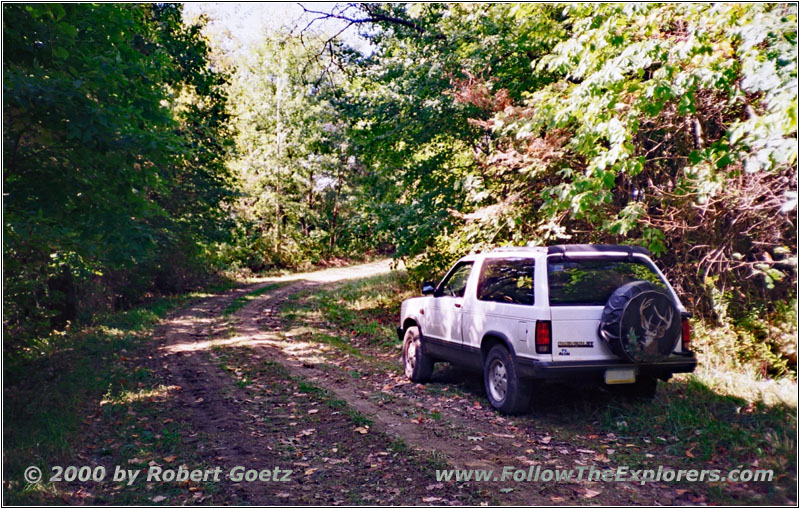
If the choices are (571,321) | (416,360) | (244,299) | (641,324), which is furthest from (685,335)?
(244,299)

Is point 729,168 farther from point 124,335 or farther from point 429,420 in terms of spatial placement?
point 124,335

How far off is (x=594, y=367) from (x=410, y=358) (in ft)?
12.5

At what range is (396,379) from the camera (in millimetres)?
9680

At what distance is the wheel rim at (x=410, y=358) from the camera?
9488 mm

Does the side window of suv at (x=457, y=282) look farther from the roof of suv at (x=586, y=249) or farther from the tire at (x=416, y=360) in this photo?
the roof of suv at (x=586, y=249)

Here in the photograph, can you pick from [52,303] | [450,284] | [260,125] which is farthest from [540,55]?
[260,125]

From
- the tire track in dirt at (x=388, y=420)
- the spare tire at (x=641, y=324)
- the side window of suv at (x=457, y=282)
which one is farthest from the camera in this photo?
the side window of suv at (x=457, y=282)

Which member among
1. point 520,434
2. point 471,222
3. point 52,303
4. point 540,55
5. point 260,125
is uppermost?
point 260,125

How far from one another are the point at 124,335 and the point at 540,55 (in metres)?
11.4

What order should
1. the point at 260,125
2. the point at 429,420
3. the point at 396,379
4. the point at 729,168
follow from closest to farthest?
the point at 429,420
the point at 729,168
the point at 396,379
the point at 260,125

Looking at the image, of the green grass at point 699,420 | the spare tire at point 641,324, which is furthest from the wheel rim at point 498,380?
the spare tire at point 641,324

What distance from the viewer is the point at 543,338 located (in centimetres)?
647

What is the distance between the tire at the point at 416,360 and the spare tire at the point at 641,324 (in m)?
3.50

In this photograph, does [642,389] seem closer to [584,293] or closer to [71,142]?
[584,293]
